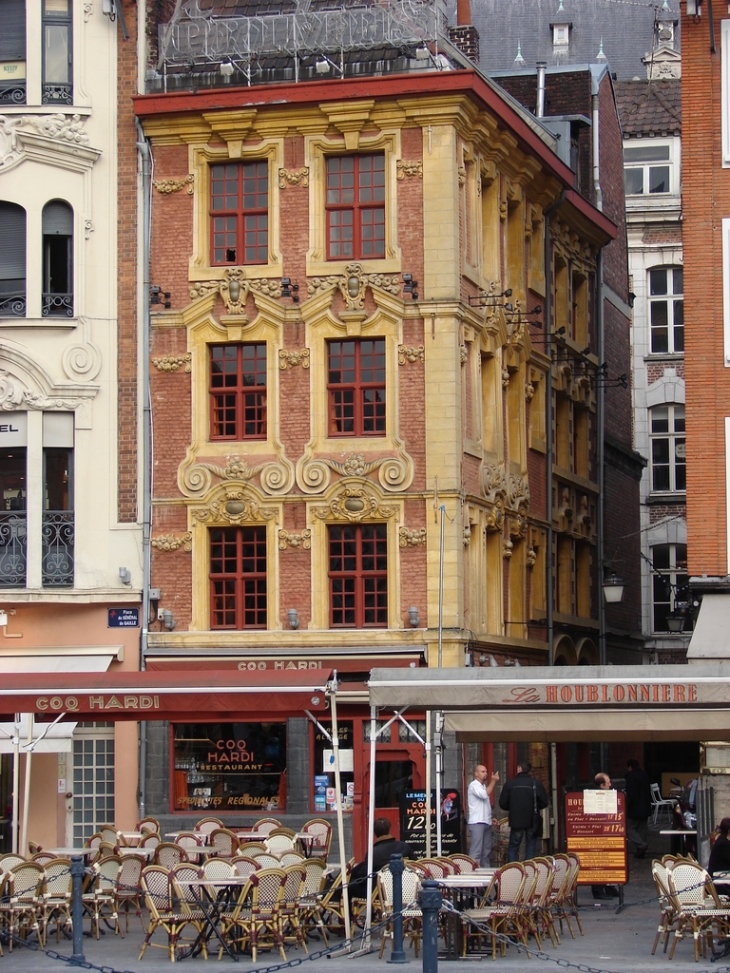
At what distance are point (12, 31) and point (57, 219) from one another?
134 inches

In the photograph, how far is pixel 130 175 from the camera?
31844 millimetres

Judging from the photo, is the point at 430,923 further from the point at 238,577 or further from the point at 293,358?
the point at 293,358

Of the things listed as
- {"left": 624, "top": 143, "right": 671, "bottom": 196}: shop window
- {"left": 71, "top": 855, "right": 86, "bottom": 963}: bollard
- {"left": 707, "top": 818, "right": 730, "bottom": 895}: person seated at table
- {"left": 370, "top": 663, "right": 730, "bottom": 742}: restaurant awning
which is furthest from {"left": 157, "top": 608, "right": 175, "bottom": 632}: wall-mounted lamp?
{"left": 624, "top": 143, "right": 671, "bottom": 196}: shop window

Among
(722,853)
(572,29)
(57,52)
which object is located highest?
(572,29)

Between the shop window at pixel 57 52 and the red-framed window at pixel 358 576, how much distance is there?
874cm

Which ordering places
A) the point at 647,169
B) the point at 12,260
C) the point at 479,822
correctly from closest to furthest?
the point at 479,822 → the point at 12,260 → the point at 647,169

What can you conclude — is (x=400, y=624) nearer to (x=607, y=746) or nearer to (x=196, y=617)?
(x=196, y=617)

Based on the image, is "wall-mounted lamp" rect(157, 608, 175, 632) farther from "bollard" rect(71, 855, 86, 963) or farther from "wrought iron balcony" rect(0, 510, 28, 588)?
"bollard" rect(71, 855, 86, 963)

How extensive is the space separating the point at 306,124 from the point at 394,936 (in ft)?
54.2

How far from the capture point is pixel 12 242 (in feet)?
104

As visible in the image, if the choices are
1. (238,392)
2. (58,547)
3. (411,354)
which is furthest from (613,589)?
(58,547)

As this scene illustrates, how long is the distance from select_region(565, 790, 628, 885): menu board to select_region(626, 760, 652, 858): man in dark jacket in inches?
321

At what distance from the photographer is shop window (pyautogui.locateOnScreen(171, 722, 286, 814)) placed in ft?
98.8

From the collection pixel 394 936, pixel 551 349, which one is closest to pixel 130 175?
pixel 551 349
